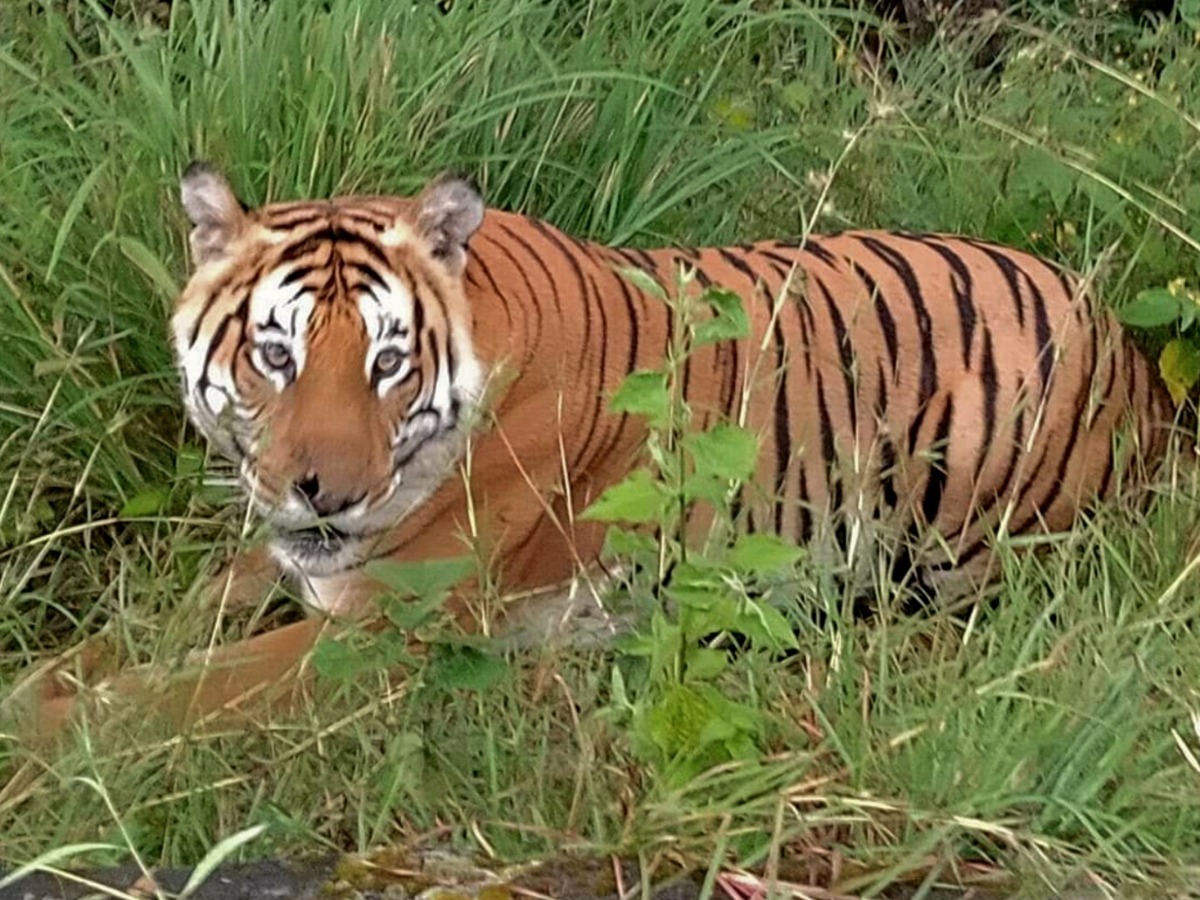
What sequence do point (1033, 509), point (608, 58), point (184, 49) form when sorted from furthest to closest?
point (608, 58)
point (184, 49)
point (1033, 509)

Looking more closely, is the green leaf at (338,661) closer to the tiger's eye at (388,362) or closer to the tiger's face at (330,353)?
the tiger's face at (330,353)

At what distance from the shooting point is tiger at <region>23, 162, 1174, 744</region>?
2492mm

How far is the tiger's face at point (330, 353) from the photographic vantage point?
243 cm

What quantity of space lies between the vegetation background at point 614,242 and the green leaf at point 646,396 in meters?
0.35

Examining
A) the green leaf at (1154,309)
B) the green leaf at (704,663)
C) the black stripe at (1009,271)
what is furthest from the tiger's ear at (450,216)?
the green leaf at (1154,309)

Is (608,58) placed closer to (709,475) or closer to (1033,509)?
(1033,509)

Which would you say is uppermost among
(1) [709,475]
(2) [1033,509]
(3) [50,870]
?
(1) [709,475]

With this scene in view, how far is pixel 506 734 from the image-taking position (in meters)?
2.29

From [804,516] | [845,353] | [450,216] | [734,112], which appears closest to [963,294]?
[845,353]

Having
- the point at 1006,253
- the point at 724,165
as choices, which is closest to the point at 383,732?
the point at 1006,253

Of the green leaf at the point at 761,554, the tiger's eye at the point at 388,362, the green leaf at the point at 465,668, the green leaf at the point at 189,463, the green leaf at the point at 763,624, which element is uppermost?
the green leaf at the point at 761,554

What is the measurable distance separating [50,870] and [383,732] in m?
0.53

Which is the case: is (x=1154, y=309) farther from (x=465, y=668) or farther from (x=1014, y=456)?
(x=465, y=668)

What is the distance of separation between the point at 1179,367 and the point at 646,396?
1.51 metres
